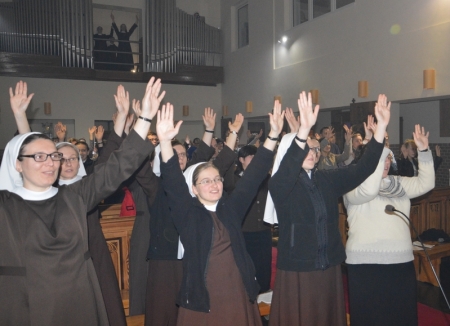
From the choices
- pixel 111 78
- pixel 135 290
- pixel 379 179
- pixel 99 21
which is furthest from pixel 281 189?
pixel 99 21

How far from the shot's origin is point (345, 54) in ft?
28.4

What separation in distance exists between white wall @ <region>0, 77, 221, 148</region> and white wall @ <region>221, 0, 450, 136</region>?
162 centimetres

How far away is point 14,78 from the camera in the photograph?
10742 mm

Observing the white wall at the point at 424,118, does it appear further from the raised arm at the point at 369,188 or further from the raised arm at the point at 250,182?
the raised arm at the point at 250,182

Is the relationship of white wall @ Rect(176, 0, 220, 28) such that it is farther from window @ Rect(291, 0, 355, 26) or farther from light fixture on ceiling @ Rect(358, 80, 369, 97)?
light fixture on ceiling @ Rect(358, 80, 369, 97)

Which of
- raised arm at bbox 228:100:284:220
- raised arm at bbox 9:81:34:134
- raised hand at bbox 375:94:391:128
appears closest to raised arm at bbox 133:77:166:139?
raised arm at bbox 228:100:284:220

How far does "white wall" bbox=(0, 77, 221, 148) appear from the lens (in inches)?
423

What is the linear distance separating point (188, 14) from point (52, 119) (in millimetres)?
5015

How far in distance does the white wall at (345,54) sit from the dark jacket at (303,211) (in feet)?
17.0

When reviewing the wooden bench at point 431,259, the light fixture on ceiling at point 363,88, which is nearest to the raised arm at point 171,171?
the wooden bench at point 431,259

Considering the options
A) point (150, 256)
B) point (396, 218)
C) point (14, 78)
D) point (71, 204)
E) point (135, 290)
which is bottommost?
point (135, 290)

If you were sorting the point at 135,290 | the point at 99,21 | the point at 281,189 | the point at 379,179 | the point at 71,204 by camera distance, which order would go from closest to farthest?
the point at 71,204 < the point at 281,189 < the point at 379,179 < the point at 135,290 < the point at 99,21

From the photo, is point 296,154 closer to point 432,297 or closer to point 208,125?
point 208,125

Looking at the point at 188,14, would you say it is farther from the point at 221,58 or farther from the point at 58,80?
the point at 58,80
